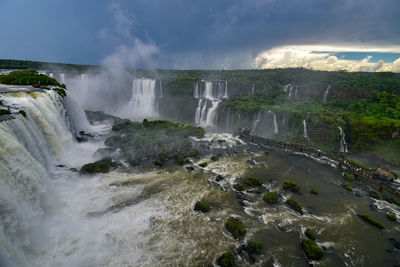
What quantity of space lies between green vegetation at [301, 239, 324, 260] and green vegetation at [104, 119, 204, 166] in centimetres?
1461

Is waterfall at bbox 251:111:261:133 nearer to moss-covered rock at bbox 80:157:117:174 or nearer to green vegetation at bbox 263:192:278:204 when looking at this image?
green vegetation at bbox 263:192:278:204

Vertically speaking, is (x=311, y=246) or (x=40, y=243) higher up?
(x=40, y=243)

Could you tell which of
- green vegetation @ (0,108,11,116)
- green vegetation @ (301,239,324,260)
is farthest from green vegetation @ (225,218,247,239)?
green vegetation @ (0,108,11,116)

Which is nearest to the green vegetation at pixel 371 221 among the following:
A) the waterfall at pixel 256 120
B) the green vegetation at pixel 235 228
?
the green vegetation at pixel 235 228

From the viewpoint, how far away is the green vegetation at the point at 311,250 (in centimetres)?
1216

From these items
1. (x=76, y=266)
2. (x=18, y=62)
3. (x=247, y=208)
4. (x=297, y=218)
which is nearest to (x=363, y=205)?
(x=297, y=218)

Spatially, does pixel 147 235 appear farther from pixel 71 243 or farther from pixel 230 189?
pixel 230 189

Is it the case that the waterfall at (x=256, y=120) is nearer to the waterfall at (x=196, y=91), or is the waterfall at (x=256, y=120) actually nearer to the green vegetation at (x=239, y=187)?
the waterfall at (x=196, y=91)

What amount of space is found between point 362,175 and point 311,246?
15816mm

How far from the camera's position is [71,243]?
1154 centimetres

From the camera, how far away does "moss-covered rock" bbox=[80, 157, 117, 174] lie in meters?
19.3

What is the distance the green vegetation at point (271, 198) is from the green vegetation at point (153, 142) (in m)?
10.3

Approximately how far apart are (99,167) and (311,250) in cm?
1961

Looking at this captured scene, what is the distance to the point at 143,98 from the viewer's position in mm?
57312
